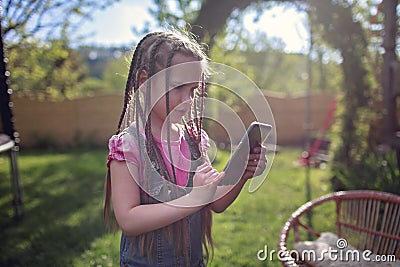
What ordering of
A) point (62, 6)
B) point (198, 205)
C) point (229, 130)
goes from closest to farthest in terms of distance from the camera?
point (198, 205) → point (229, 130) → point (62, 6)

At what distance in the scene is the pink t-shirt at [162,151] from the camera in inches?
40.8

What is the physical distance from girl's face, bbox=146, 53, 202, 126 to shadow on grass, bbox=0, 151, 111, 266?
192cm

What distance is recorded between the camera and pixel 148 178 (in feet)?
3.45

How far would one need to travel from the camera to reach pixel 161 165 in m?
1.10

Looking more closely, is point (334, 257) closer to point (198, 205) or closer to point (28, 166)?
point (198, 205)

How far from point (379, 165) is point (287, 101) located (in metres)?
7.87

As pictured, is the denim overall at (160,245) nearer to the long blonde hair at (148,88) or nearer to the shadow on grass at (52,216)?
the long blonde hair at (148,88)

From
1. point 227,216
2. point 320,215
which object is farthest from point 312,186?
point 227,216

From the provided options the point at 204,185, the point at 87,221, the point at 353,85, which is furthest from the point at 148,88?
→ the point at 353,85

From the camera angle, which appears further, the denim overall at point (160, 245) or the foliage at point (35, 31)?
the foliage at point (35, 31)

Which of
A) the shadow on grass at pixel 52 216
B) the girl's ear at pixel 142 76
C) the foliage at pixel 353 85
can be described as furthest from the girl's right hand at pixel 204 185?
the foliage at pixel 353 85

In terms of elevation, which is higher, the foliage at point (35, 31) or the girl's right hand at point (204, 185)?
the foliage at point (35, 31)

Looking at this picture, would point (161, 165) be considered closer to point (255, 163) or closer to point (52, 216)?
point (255, 163)

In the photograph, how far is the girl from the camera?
0.99 meters
